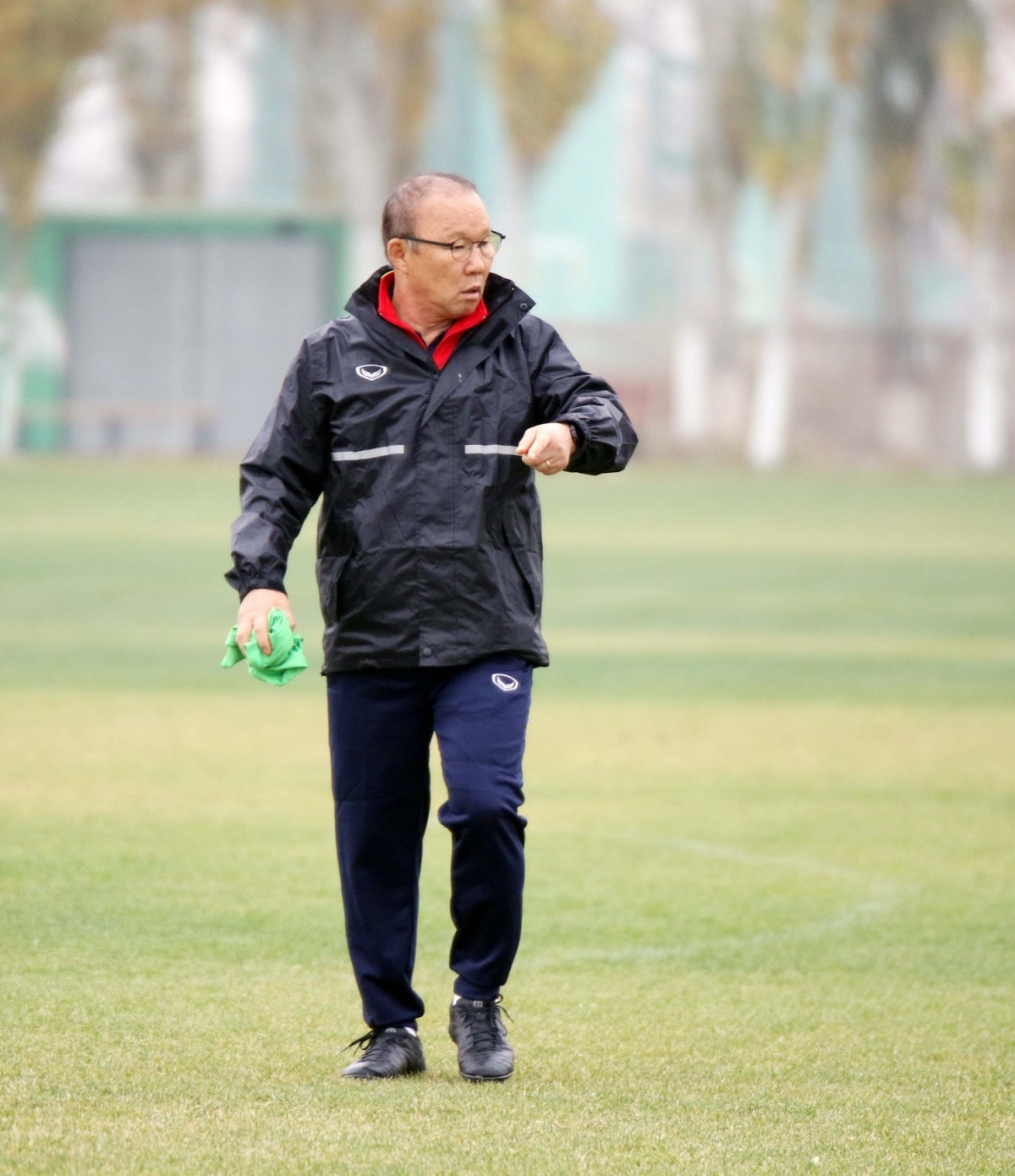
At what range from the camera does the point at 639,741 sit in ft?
38.4

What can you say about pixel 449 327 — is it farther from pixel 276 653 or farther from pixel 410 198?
pixel 276 653

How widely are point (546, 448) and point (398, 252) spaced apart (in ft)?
2.02

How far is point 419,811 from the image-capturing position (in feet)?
18.1

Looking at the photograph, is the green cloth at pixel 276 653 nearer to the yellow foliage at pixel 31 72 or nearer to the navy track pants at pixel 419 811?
the navy track pants at pixel 419 811

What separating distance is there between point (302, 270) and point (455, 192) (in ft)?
139

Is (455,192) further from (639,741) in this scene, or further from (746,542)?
(746,542)

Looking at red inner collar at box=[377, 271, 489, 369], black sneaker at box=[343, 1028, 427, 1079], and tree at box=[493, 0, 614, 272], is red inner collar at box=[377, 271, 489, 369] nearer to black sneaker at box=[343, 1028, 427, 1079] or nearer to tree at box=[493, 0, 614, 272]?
black sneaker at box=[343, 1028, 427, 1079]

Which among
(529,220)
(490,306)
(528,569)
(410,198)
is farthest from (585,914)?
(529,220)

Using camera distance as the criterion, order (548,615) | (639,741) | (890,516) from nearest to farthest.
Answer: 1. (639,741)
2. (548,615)
3. (890,516)

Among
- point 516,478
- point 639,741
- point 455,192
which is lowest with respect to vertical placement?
point 639,741

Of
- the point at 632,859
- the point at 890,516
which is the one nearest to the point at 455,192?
the point at 632,859

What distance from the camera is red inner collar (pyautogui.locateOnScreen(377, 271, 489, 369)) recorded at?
5426 millimetres

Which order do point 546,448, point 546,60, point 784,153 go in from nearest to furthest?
point 546,448 → point 784,153 → point 546,60

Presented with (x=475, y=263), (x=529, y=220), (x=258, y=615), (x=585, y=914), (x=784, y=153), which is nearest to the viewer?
(x=258, y=615)
